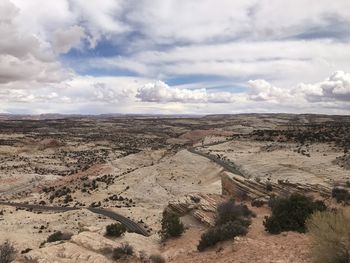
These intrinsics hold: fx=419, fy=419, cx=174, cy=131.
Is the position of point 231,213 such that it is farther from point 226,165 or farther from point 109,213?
point 226,165

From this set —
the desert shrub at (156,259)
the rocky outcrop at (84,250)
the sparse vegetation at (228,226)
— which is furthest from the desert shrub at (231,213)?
the desert shrub at (156,259)

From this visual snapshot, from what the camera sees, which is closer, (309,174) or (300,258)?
(300,258)

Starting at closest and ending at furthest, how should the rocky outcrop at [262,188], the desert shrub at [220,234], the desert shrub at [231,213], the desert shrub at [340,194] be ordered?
the desert shrub at [220,234]
the desert shrub at [231,213]
the desert shrub at [340,194]
the rocky outcrop at [262,188]

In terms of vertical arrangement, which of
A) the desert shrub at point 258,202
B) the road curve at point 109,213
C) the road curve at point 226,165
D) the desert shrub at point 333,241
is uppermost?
the desert shrub at point 333,241

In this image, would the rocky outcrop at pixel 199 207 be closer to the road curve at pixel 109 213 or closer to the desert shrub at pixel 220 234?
the road curve at pixel 109 213

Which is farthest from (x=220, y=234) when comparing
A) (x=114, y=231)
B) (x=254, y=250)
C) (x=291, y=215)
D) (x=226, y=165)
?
(x=226, y=165)

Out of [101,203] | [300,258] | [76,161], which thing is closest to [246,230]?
[300,258]

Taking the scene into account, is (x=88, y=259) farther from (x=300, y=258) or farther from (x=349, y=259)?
(x=349, y=259)
